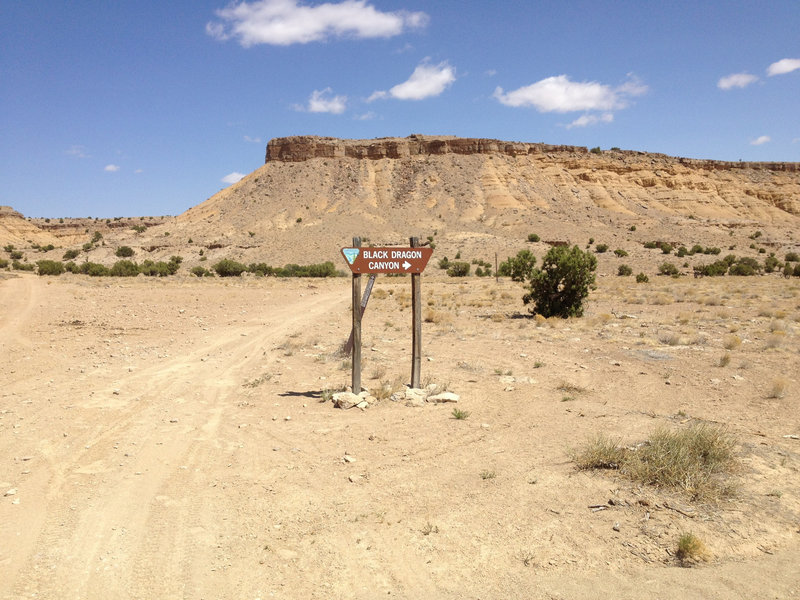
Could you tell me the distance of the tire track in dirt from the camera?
441cm

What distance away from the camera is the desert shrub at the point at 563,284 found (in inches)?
800

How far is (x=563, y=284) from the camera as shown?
20.8 meters

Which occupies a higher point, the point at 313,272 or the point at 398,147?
the point at 398,147

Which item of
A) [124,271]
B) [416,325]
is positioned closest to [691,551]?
[416,325]

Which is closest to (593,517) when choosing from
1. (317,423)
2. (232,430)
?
(317,423)

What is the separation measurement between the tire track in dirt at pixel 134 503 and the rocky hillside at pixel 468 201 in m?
52.6

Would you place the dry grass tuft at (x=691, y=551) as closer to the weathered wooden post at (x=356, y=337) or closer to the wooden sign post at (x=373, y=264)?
the wooden sign post at (x=373, y=264)

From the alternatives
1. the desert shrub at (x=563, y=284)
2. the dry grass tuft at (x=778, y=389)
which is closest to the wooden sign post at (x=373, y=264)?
the dry grass tuft at (x=778, y=389)

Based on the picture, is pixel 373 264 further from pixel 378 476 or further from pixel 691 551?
pixel 691 551

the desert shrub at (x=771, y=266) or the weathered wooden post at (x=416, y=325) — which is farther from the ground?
the desert shrub at (x=771, y=266)

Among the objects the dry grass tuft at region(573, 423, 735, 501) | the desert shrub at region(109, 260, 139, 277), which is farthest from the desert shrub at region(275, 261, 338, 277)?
the dry grass tuft at region(573, 423, 735, 501)

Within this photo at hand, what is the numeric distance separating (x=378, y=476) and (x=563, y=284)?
52.4ft

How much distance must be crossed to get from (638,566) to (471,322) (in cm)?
1501

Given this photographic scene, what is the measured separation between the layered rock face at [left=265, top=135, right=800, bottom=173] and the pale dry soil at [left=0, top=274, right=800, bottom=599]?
71.9 m
